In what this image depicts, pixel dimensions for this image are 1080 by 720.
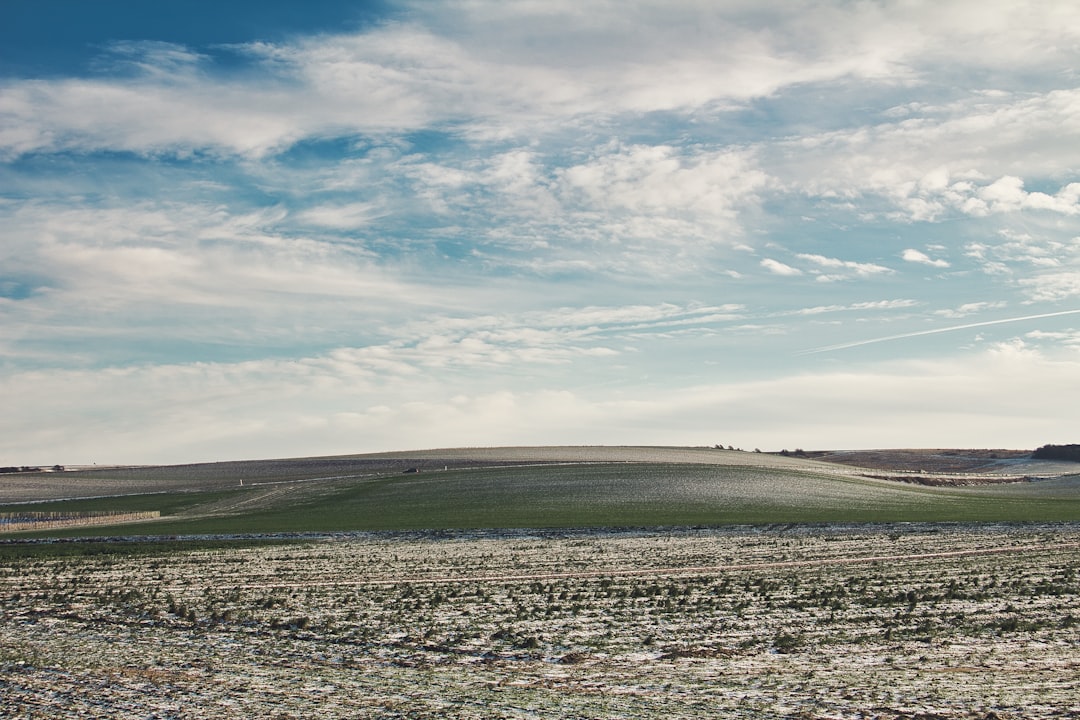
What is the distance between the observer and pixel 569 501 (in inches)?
2987

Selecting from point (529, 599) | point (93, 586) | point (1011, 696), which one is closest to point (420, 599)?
point (529, 599)

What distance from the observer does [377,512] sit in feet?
243

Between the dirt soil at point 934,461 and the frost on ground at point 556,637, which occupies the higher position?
the frost on ground at point 556,637

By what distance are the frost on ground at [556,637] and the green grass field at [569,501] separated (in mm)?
24371

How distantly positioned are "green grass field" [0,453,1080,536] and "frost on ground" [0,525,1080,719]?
24371 millimetres

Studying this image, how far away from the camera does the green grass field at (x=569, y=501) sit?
206 feet

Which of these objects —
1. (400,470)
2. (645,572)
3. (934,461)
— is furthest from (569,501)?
(934,461)

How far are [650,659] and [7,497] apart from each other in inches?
4442

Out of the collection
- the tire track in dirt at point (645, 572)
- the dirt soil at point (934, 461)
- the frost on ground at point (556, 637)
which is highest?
the frost on ground at point (556, 637)

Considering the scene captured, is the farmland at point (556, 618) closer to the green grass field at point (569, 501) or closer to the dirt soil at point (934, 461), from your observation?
the green grass field at point (569, 501)

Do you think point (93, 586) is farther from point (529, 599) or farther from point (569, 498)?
point (569, 498)

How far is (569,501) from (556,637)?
55.0 metres

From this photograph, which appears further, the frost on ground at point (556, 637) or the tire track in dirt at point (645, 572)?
the tire track in dirt at point (645, 572)

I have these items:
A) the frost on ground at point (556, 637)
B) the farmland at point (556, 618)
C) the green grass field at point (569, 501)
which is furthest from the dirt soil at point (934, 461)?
the frost on ground at point (556, 637)
